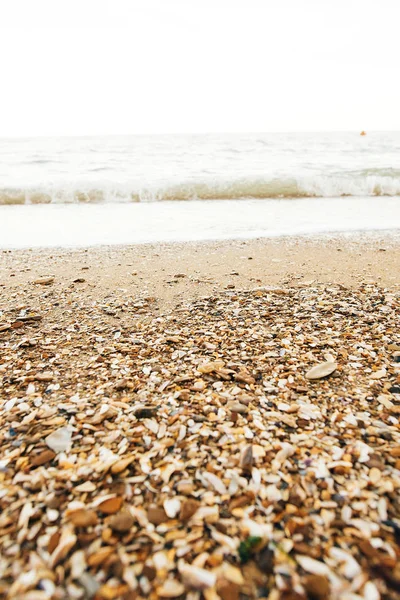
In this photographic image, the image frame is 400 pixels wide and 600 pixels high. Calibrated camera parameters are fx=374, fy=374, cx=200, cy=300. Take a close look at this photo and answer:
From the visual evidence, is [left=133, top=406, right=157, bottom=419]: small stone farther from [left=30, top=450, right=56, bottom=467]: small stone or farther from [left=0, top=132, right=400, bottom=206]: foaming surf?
[left=0, top=132, right=400, bottom=206]: foaming surf

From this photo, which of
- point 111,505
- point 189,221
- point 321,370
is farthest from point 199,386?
point 189,221

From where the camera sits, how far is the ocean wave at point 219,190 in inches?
429

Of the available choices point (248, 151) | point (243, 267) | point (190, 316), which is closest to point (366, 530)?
point (190, 316)

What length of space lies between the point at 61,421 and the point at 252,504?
94cm

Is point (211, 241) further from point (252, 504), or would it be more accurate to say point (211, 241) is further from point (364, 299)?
point (252, 504)

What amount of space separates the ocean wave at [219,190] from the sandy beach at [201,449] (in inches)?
332

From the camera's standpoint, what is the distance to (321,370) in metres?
2.11

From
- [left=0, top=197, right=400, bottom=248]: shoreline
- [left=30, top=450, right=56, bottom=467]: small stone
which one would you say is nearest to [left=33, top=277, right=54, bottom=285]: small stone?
[left=0, top=197, right=400, bottom=248]: shoreline

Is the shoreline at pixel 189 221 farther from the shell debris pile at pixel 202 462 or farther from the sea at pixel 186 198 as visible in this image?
the shell debris pile at pixel 202 462

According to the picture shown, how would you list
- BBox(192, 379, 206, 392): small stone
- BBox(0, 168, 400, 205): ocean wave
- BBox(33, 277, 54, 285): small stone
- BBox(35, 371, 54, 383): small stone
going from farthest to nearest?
1. BBox(0, 168, 400, 205): ocean wave
2. BBox(33, 277, 54, 285): small stone
3. BBox(35, 371, 54, 383): small stone
4. BBox(192, 379, 206, 392): small stone

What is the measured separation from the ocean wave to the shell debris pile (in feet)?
29.7

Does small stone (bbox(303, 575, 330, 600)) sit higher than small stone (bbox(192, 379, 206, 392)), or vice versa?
small stone (bbox(303, 575, 330, 600))

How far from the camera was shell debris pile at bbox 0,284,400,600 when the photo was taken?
1.09m

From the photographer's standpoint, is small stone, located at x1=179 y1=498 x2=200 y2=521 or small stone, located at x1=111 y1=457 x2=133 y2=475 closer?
small stone, located at x1=179 y1=498 x2=200 y2=521
